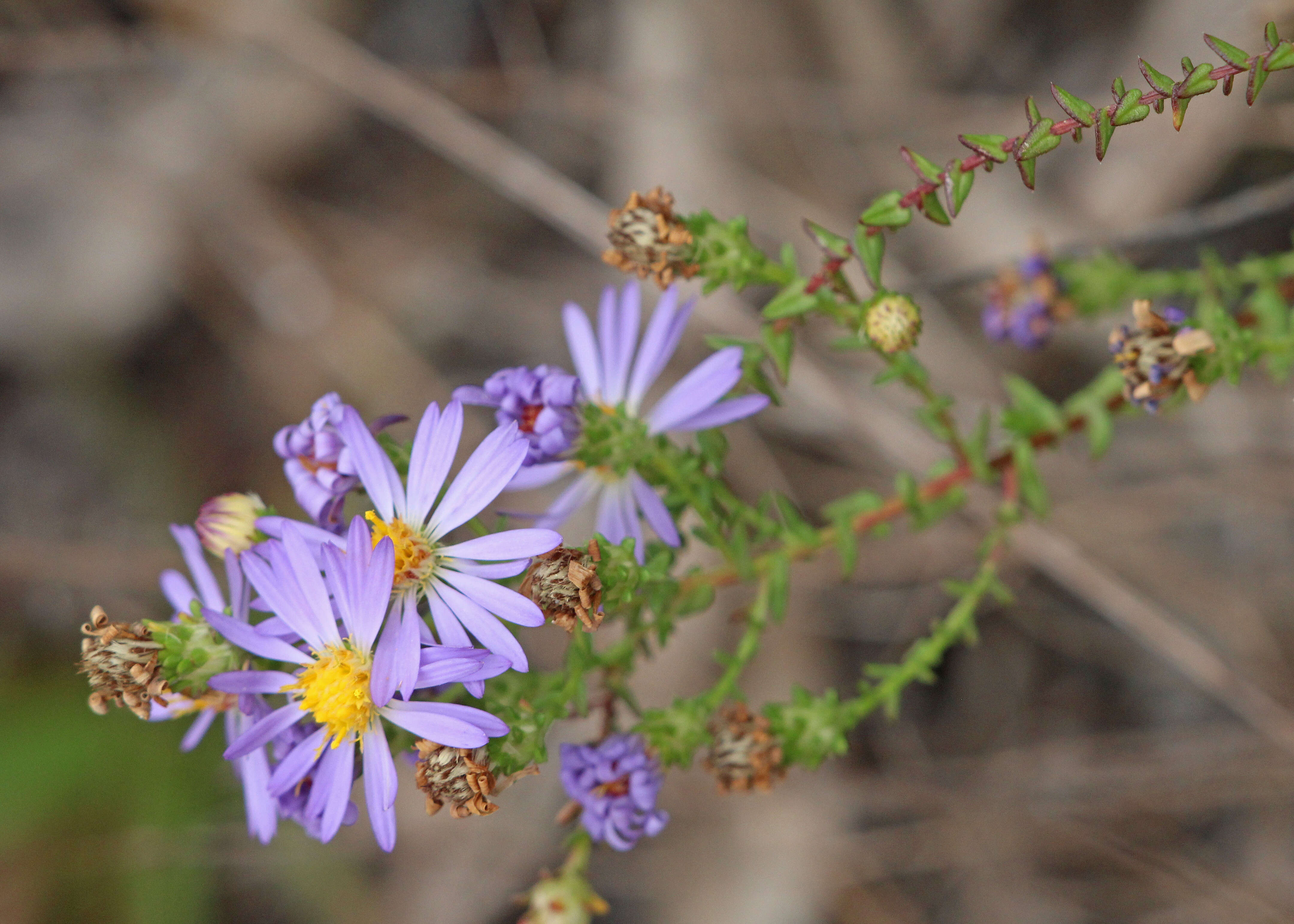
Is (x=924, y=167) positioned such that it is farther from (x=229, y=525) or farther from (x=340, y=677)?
(x=229, y=525)

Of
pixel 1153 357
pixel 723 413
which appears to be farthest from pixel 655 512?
pixel 1153 357

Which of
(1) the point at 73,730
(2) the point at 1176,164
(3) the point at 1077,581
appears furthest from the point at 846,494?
(1) the point at 73,730

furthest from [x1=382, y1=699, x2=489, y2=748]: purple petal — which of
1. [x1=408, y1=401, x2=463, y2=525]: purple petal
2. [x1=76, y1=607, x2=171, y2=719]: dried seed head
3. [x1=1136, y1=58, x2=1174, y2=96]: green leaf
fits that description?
[x1=1136, y1=58, x2=1174, y2=96]: green leaf

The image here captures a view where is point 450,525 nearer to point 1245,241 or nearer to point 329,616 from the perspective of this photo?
point 329,616

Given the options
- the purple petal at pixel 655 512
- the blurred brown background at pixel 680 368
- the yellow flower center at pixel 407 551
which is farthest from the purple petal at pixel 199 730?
the blurred brown background at pixel 680 368

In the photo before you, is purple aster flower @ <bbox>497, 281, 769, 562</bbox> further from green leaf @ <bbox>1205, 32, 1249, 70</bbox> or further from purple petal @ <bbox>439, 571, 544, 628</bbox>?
green leaf @ <bbox>1205, 32, 1249, 70</bbox>

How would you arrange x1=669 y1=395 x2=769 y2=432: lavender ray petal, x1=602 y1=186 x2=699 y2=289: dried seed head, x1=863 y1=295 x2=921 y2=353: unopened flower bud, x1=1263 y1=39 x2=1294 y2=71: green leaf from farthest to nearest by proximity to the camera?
x1=669 y1=395 x2=769 y2=432: lavender ray petal, x1=602 y1=186 x2=699 y2=289: dried seed head, x1=863 y1=295 x2=921 y2=353: unopened flower bud, x1=1263 y1=39 x2=1294 y2=71: green leaf

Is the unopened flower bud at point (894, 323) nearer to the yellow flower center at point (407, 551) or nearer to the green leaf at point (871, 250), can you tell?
the green leaf at point (871, 250)
